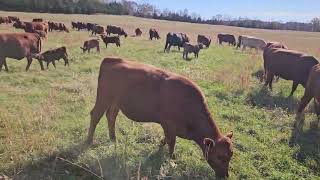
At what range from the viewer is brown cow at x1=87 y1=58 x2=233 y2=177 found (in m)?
6.95

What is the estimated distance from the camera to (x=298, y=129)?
10469 mm

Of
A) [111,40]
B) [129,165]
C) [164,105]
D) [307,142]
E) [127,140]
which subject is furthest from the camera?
[111,40]

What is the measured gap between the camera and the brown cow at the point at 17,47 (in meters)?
16.5

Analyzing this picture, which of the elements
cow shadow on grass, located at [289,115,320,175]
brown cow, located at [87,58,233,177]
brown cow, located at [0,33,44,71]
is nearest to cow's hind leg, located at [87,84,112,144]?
brown cow, located at [87,58,233,177]

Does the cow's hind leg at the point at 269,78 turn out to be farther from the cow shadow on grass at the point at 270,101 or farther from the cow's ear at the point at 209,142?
the cow's ear at the point at 209,142

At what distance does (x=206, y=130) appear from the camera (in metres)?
7.15

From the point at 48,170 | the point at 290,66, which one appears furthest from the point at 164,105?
the point at 290,66

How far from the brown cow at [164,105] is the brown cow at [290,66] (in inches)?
321

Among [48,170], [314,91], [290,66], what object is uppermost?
[290,66]

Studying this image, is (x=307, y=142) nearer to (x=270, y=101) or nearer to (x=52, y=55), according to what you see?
(x=270, y=101)

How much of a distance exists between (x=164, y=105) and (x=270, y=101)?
6.85m

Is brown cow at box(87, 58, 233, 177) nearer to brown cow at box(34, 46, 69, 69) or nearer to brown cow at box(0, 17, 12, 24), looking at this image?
brown cow at box(34, 46, 69, 69)

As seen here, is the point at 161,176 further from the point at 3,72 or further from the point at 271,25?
the point at 271,25

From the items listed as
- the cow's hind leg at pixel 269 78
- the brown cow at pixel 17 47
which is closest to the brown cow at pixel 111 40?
the brown cow at pixel 17 47
